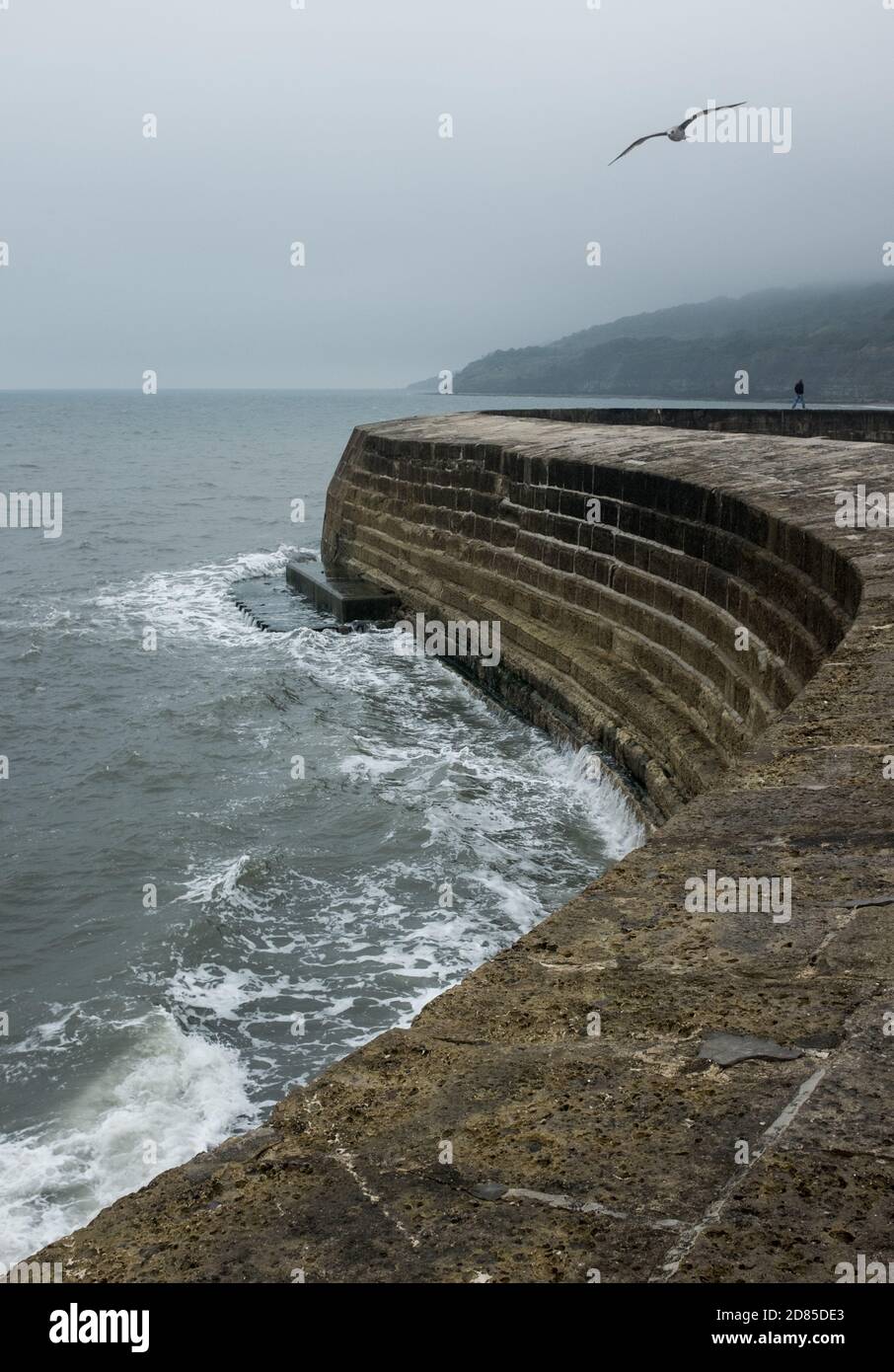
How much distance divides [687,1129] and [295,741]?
8.75 metres

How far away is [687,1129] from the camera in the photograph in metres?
2.15

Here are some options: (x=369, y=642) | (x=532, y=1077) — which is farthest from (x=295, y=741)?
(x=532, y=1077)

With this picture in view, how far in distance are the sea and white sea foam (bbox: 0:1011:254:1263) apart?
0.01 meters

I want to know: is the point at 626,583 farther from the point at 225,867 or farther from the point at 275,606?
the point at 275,606

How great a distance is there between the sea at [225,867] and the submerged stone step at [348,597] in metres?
0.51

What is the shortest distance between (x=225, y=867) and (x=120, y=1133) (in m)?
2.87

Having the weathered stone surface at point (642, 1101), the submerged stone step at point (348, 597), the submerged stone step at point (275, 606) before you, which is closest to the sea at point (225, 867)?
the submerged stone step at point (275, 606)

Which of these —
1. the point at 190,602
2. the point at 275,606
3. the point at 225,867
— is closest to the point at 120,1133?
the point at 225,867

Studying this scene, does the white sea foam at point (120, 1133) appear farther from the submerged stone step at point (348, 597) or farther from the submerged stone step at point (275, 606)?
the submerged stone step at point (275, 606)

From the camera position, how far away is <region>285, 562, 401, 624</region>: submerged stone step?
1530cm

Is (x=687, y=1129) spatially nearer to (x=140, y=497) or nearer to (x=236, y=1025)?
(x=236, y=1025)

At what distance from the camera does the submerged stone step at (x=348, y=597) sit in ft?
50.2

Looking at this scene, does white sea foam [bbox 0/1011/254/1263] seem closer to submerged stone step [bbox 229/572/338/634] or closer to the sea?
the sea
